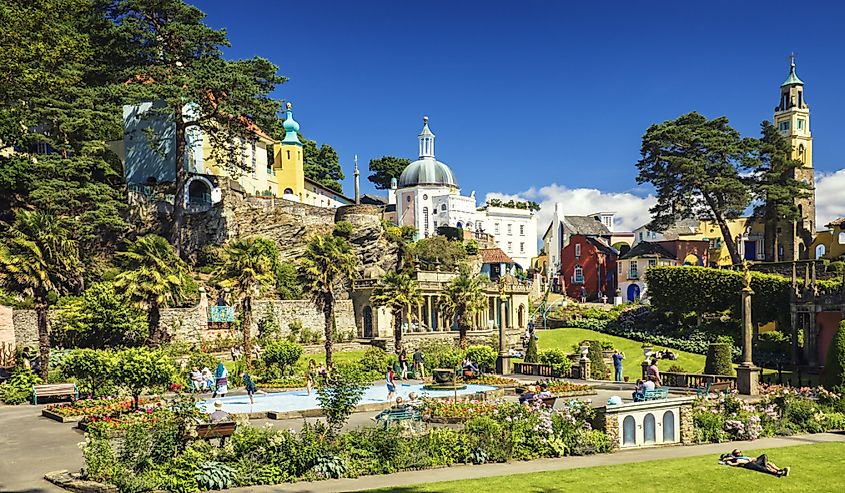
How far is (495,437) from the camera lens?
1906 cm

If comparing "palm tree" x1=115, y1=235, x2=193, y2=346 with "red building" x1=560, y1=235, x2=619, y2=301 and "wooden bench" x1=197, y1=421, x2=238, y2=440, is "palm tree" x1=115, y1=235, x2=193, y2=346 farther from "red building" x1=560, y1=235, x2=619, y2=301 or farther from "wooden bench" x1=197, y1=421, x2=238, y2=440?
"red building" x1=560, y1=235, x2=619, y2=301

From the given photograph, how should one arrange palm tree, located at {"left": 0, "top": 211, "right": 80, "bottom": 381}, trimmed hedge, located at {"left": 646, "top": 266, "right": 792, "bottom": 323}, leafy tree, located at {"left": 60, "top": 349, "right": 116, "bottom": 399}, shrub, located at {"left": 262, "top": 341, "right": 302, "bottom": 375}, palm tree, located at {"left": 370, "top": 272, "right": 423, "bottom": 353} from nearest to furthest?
leafy tree, located at {"left": 60, "top": 349, "right": 116, "bottom": 399}
palm tree, located at {"left": 0, "top": 211, "right": 80, "bottom": 381}
shrub, located at {"left": 262, "top": 341, "right": 302, "bottom": 375}
palm tree, located at {"left": 370, "top": 272, "right": 423, "bottom": 353}
trimmed hedge, located at {"left": 646, "top": 266, "right": 792, "bottom": 323}

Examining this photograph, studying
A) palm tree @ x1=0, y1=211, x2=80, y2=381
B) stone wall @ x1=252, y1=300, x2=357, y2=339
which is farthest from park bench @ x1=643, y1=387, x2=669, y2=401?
stone wall @ x1=252, y1=300, x2=357, y2=339

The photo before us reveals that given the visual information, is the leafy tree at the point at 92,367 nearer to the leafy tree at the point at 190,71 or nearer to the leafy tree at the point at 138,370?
the leafy tree at the point at 138,370

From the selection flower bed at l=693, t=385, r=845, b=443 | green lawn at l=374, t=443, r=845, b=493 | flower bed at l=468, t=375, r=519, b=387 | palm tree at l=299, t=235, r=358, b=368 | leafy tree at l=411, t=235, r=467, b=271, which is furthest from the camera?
leafy tree at l=411, t=235, r=467, b=271

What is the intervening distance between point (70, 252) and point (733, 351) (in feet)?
125

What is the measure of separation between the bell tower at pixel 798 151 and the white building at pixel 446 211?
32809 mm

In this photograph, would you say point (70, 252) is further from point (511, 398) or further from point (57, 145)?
point (511, 398)

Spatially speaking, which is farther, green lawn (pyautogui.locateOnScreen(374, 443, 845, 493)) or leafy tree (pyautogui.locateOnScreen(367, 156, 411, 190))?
leafy tree (pyautogui.locateOnScreen(367, 156, 411, 190))

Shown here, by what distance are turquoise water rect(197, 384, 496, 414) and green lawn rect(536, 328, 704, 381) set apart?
1316 cm

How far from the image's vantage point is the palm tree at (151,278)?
124ft

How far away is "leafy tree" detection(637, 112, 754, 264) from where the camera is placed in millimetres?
64250

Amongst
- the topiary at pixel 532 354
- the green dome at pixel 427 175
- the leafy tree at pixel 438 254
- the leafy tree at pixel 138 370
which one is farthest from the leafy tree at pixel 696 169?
the leafy tree at pixel 138 370

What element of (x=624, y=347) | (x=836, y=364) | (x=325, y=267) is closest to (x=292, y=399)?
(x=325, y=267)
